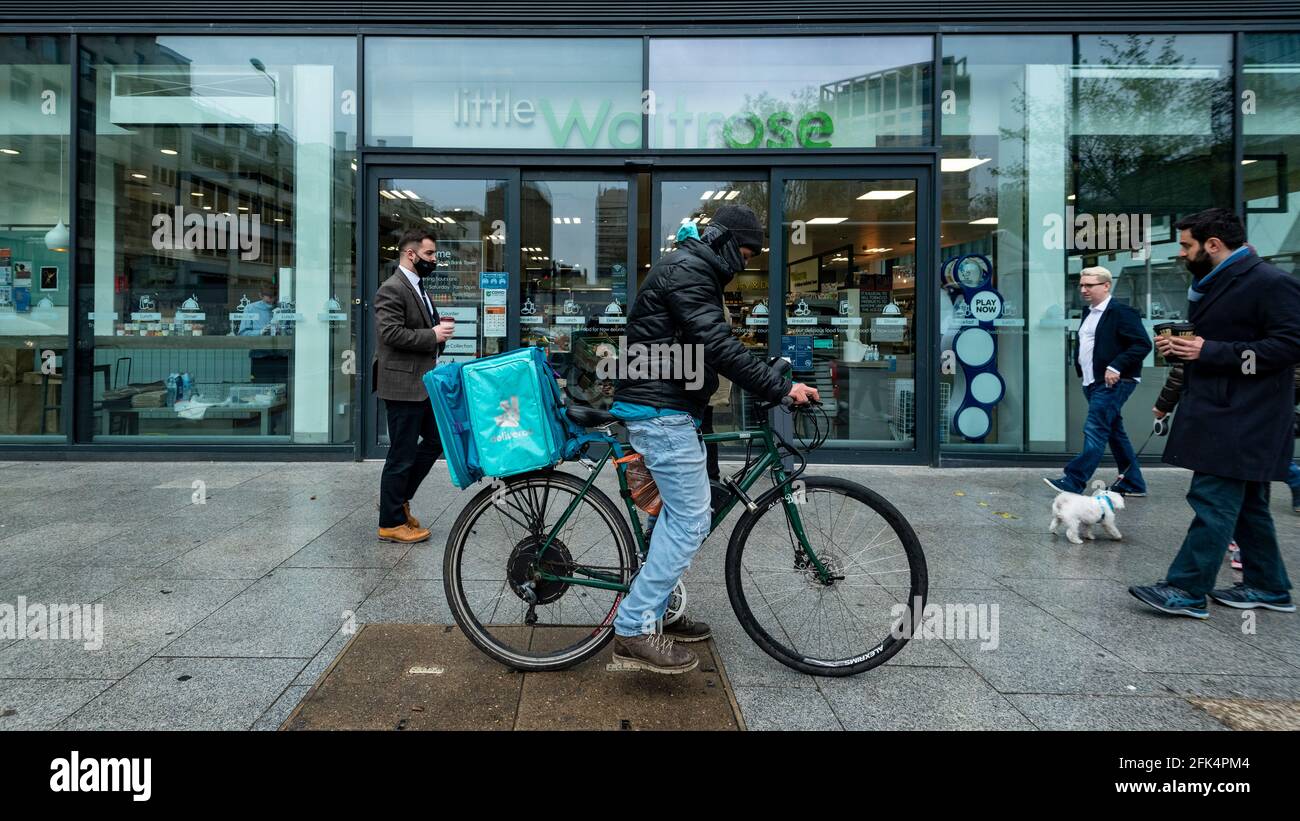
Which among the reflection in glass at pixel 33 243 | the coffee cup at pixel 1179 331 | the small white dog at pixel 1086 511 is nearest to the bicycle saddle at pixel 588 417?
the coffee cup at pixel 1179 331

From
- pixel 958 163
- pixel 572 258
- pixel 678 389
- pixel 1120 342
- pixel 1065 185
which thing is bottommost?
pixel 678 389

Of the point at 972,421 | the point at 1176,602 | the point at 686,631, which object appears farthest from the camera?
the point at 972,421

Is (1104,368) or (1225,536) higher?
(1104,368)

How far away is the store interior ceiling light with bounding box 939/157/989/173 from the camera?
332 inches

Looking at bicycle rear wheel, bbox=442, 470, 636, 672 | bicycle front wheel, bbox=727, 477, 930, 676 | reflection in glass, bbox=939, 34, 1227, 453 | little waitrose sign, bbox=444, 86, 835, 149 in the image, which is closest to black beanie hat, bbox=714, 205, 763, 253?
bicycle front wheel, bbox=727, 477, 930, 676

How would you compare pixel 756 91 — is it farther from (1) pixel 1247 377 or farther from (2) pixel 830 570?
(2) pixel 830 570

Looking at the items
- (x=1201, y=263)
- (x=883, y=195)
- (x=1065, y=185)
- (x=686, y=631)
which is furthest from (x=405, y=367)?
(x=1065, y=185)

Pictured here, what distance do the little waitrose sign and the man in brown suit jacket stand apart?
3.70 meters

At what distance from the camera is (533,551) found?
3.36 meters

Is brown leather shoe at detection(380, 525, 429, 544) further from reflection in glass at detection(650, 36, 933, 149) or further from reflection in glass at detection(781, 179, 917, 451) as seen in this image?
reflection in glass at detection(650, 36, 933, 149)

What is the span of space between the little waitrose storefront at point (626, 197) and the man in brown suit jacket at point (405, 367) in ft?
10.8

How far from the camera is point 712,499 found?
338 centimetres

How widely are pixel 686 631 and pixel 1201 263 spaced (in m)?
3.29

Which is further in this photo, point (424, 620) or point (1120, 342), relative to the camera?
point (1120, 342)
